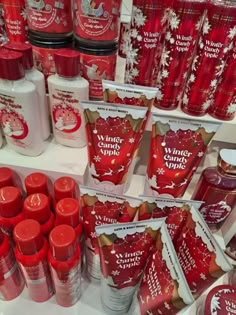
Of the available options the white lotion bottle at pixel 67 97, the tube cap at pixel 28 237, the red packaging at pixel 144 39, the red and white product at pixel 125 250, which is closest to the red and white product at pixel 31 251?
the tube cap at pixel 28 237

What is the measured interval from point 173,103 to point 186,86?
0.04 meters

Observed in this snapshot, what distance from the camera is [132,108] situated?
0.45 metres

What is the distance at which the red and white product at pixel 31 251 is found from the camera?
42cm

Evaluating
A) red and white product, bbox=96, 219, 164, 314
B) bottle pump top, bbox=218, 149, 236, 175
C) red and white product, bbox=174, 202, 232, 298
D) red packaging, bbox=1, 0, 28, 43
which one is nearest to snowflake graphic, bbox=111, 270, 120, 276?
red and white product, bbox=96, 219, 164, 314

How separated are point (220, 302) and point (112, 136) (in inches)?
12.4

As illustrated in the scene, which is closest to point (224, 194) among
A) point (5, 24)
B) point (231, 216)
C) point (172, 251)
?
point (231, 216)

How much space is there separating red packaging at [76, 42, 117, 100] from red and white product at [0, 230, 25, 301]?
321mm

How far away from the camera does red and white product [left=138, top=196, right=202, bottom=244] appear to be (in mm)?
429

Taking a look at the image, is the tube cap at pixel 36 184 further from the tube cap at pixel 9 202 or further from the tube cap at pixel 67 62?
the tube cap at pixel 67 62

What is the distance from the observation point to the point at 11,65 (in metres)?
0.45

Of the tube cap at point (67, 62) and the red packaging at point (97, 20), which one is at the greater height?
the red packaging at point (97, 20)

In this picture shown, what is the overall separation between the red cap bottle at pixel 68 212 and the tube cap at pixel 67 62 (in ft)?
0.73

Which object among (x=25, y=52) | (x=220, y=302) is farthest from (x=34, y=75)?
(x=220, y=302)

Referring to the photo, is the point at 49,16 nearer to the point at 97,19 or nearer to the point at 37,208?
the point at 97,19
